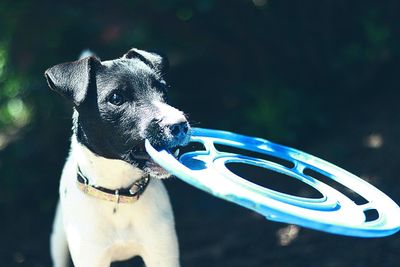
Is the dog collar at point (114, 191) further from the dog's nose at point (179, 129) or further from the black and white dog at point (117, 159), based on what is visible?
the dog's nose at point (179, 129)

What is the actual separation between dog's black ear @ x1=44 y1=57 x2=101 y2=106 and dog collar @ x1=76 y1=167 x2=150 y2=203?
1.34ft

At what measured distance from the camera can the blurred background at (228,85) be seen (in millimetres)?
5281

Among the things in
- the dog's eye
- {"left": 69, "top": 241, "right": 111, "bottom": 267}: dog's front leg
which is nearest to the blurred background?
{"left": 69, "top": 241, "right": 111, "bottom": 267}: dog's front leg

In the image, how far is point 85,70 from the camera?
3.63 metres

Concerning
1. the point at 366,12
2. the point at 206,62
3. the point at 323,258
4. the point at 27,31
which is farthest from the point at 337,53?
the point at 27,31

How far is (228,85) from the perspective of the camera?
6.30 m

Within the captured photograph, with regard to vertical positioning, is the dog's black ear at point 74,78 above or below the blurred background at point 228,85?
below

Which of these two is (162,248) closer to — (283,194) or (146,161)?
(146,161)

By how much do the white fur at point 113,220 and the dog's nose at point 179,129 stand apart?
0.44 metres

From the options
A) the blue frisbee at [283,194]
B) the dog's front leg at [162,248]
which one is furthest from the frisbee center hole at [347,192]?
the dog's front leg at [162,248]

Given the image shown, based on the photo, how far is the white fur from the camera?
3.78 meters

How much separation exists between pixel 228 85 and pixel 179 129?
116 inches

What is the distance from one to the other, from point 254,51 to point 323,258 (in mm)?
1856

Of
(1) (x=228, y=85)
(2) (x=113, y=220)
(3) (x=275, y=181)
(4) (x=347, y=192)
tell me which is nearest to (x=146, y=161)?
(2) (x=113, y=220)
